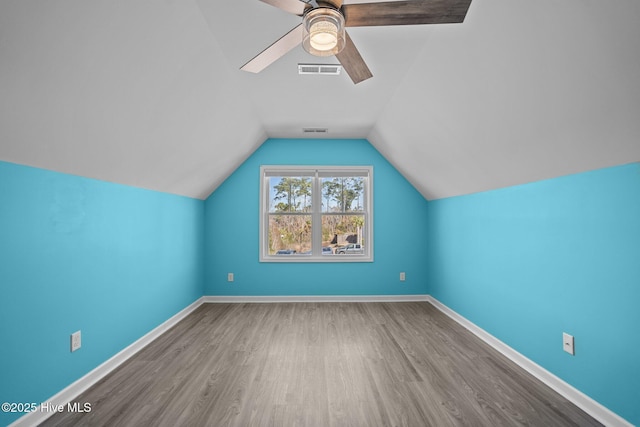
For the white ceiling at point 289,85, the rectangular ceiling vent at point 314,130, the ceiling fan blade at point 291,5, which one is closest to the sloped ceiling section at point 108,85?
the white ceiling at point 289,85

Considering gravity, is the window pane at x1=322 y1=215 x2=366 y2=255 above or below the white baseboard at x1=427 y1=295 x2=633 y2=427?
above

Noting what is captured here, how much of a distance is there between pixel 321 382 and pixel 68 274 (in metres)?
2.00

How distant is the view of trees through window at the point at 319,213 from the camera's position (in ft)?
16.0

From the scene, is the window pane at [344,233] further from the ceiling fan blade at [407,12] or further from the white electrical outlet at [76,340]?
the ceiling fan blade at [407,12]

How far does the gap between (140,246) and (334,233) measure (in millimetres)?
2740

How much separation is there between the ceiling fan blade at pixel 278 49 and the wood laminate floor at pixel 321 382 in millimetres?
2178

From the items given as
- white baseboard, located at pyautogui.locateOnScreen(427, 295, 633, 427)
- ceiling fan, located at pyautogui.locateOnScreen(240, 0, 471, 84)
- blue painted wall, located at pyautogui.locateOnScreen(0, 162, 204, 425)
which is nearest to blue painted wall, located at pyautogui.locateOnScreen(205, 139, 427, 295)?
blue painted wall, located at pyautogui.locateOnScreen(0, 162, 204, 425)

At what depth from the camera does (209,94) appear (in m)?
2.73

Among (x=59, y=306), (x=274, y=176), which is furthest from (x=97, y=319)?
(x=274, y=176)

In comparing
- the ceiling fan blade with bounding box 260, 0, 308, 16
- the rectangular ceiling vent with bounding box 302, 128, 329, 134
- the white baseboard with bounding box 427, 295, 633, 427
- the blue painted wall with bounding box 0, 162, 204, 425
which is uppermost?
the rectangular ceiling vent with bounding box 302, 128, 329, 134

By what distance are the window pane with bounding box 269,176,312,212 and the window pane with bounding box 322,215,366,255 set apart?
1.38 feet

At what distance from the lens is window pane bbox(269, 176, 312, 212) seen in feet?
16.1

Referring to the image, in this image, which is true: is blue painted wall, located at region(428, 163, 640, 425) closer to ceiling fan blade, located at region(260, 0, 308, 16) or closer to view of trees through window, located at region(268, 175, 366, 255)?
view of trees through window, located at region(268, 175, 366, 255)

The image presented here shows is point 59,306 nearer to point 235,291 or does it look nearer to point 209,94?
point 209,94
